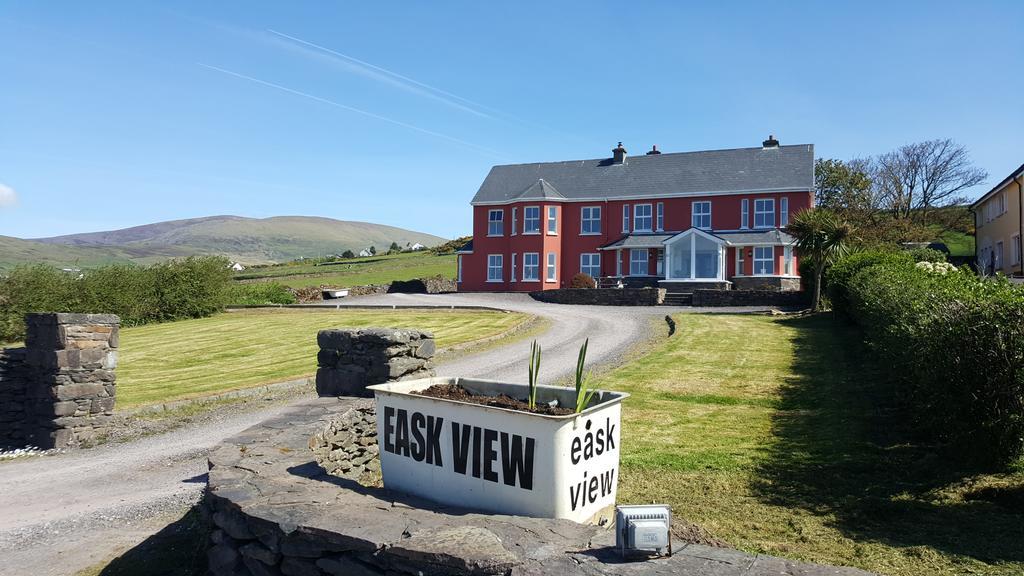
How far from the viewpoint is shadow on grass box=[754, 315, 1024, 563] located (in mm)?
5848

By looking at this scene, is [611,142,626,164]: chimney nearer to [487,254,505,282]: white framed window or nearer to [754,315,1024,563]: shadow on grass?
[487,254,505,282]: white framed window

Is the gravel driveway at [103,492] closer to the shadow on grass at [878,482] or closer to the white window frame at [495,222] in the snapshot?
the shadow on grass at [878,482]

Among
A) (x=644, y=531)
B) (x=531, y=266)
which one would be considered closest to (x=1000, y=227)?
(x=531, y=266)

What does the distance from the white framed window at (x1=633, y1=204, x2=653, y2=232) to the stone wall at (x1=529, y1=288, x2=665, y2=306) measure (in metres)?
9.31

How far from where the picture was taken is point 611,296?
3450cm

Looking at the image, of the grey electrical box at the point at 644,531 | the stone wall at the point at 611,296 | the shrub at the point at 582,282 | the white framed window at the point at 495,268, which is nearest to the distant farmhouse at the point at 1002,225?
the stone wall at the point at 611,296

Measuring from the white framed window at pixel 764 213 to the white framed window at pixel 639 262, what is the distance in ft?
21.8

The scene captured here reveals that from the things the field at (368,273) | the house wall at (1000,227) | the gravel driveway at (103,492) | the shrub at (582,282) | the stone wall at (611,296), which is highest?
the house wall at (1000,227)

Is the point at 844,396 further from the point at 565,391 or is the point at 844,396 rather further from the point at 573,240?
the point at 573,240

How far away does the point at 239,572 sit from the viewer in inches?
221

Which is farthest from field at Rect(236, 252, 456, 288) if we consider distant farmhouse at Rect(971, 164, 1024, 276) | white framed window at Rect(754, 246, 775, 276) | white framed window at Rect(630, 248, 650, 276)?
distant farmhouse at Rect(971, 164, 1024, 276)

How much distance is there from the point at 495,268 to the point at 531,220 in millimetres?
4099

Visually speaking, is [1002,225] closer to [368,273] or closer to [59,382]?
[59,382]

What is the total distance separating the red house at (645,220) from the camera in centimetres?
3938
